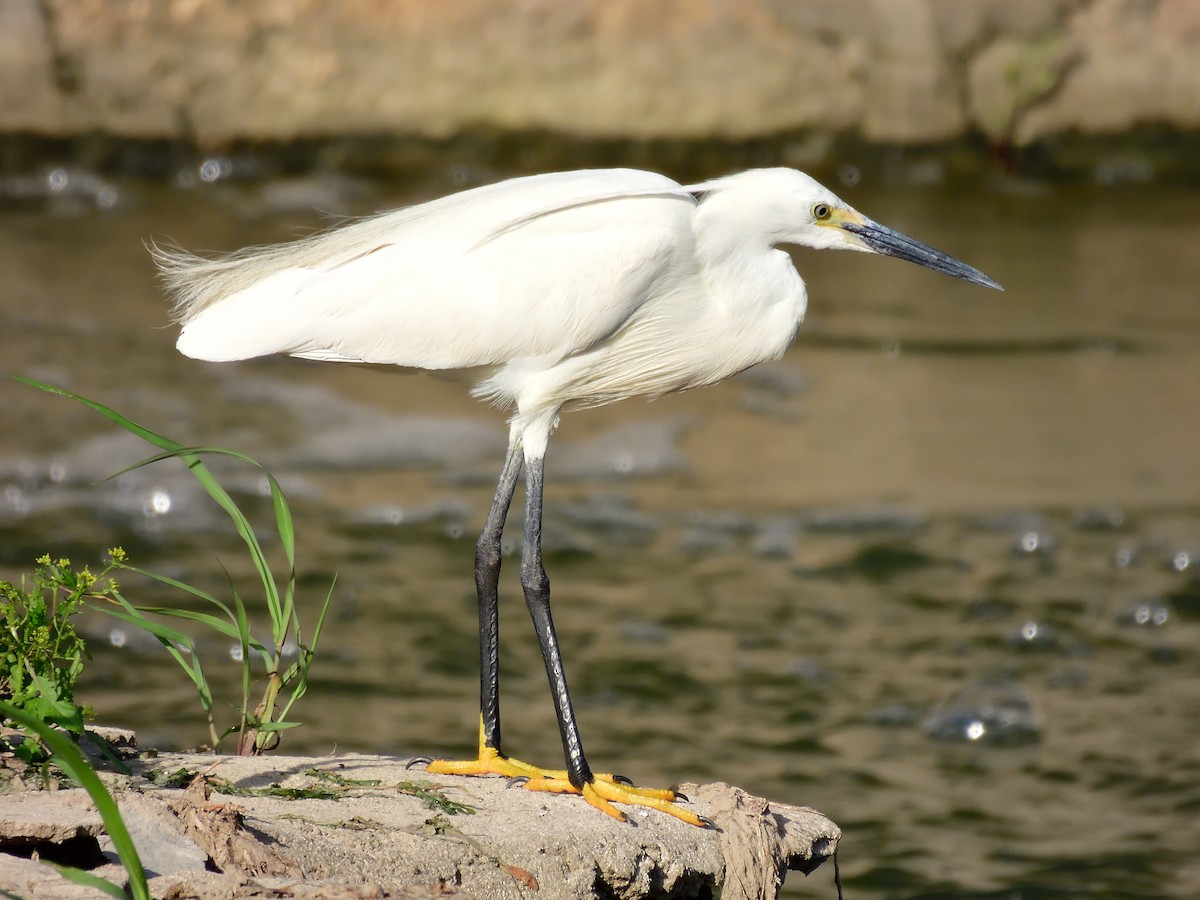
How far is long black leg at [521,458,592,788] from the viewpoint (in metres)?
3.60

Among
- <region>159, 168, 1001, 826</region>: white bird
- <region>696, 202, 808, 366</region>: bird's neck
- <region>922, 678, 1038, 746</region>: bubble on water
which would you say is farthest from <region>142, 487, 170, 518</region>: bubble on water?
<region>696, 202, 808, 366</region>: bird's neck

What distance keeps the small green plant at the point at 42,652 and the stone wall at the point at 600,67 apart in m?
7.56

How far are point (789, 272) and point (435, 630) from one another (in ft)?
10.6

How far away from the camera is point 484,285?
3.78 metres

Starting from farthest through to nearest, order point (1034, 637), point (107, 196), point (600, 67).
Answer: point (107, 196), point (600, 67), point (1034, 637)

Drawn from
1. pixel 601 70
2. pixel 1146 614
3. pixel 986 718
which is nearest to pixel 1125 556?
pixel 1146 614

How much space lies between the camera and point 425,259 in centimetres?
386

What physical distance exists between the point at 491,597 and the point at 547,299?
32.2 inches

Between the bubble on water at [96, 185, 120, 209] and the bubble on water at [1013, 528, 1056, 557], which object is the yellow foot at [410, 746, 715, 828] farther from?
the bubble on water at [96, 185, 120, 209]

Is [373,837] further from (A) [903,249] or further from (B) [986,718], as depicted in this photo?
(B) [986,718]

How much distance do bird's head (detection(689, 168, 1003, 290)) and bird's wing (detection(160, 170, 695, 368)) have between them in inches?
5.1

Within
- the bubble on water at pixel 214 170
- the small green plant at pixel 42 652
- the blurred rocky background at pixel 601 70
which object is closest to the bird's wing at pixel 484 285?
the small green plant at pixel 42 652

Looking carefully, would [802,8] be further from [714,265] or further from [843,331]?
[714,265]

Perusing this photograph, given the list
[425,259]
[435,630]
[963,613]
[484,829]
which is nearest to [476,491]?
[435,630]
